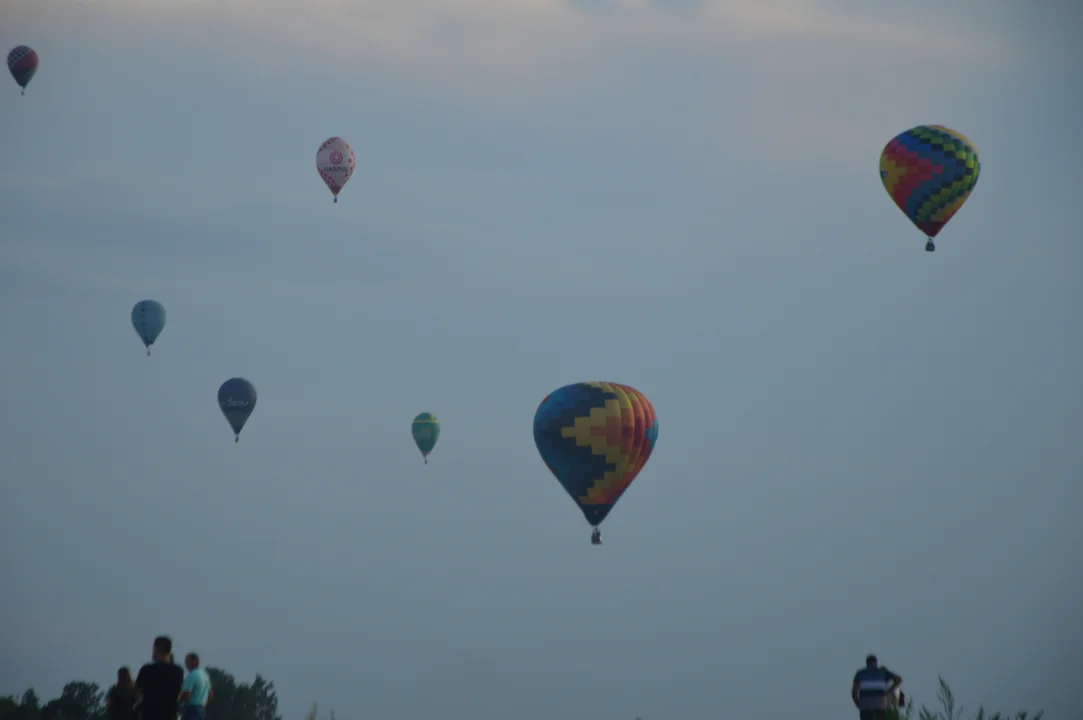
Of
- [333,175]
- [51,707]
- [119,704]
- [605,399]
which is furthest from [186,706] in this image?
[333,175]

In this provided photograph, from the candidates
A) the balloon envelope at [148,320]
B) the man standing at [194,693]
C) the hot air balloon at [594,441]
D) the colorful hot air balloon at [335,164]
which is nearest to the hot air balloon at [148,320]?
the balloon envelope at [148,320]

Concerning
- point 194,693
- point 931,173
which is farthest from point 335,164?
point 194,693

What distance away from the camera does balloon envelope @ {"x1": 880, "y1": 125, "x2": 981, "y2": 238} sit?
71.0m

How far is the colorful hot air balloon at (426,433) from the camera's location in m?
104

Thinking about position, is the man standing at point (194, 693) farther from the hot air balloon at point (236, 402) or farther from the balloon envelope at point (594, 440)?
the hot air balloon at point (236, 402)

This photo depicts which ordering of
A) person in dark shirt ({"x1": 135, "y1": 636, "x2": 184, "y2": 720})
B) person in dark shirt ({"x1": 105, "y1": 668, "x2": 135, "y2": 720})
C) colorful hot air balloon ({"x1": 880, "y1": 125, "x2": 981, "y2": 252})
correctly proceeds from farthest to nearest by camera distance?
colorful hot air balloon ({"x1": 880, "y1": 125, "x2": 981, "y2": 252}), person in dark shirt ({"x1": 105, "y1": 668, "x2": 135, "y2": 720}), person in dark shirt ({"x1": 135, "y1": 636, "x2": 184, "y2": 720})

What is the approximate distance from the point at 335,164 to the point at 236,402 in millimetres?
14987

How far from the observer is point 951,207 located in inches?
2790

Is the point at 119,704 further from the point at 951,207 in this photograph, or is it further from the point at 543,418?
the point at 951,207

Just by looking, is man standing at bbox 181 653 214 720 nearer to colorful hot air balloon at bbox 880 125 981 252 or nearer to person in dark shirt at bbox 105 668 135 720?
person in dark shirt at bbox 105 668 135 720

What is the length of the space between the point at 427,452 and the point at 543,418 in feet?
153

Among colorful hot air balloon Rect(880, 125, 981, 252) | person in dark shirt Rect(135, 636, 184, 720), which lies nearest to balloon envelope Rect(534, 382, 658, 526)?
colorful hot air balloon Rect(880, 125, 981, 252)

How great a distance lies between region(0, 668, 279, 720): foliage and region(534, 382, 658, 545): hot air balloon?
23339mm

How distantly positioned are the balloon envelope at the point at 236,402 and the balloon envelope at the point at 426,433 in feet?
48.7
